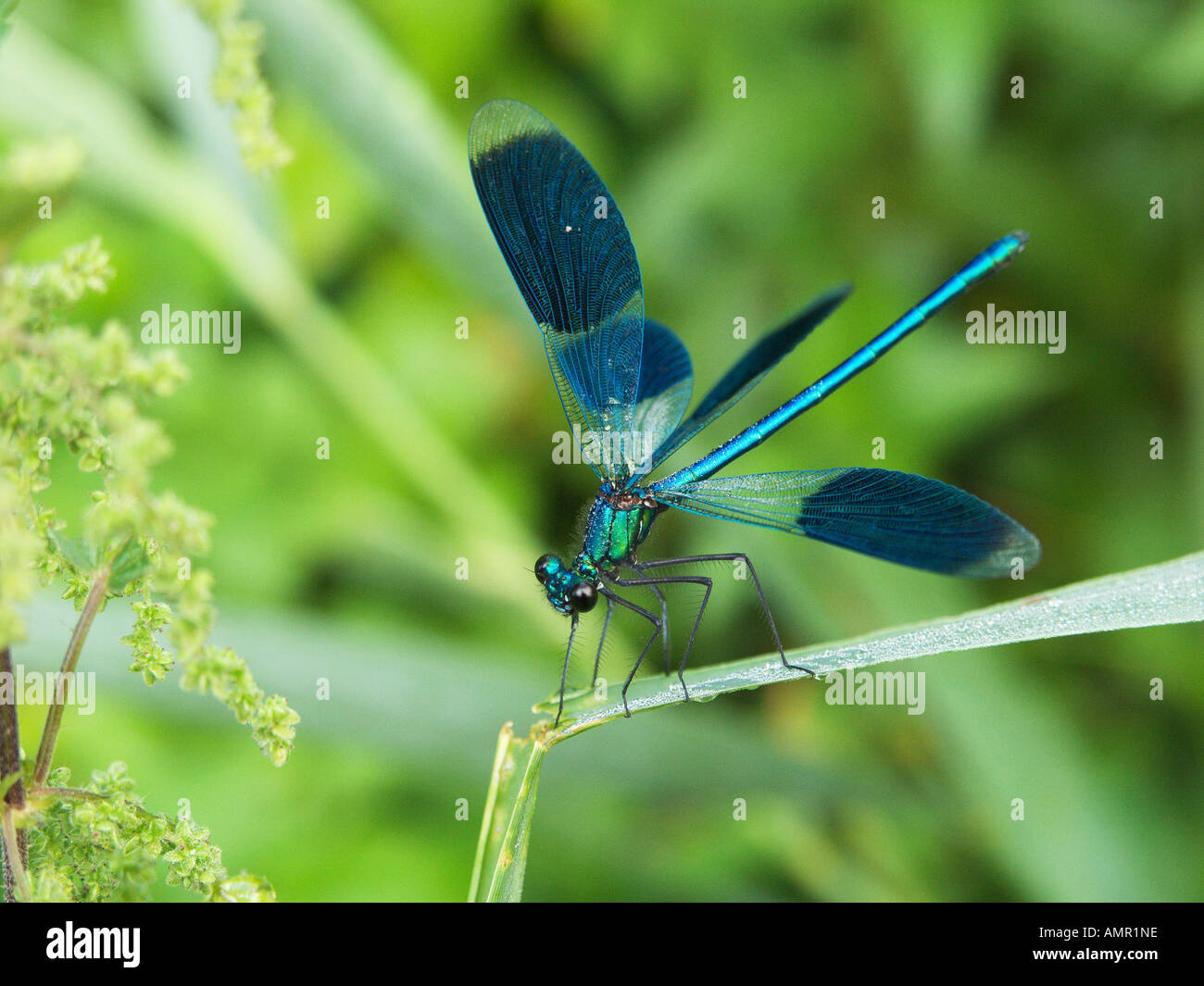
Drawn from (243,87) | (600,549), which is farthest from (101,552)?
(600,549)

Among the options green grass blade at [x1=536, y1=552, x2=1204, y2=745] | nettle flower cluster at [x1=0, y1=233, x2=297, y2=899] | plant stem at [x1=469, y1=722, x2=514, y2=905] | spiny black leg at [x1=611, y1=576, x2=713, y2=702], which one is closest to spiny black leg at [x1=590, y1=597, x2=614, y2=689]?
spiny black leg at [x1=611, y1=576, x2=713, y2=702]

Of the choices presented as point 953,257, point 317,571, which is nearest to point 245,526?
point 317,571

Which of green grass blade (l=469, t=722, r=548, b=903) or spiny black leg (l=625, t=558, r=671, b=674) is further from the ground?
spiny black leg (l=625, t=558, r=671, b=674)

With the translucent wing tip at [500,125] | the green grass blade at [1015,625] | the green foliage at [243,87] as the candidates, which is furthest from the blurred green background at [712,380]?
the green foliage at [243,87]

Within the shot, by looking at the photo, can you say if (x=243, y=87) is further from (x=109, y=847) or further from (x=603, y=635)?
(x=603, y=635)

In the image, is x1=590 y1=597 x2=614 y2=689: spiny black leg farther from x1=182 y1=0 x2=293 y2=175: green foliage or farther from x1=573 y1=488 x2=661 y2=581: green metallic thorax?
x1=182 y1=0 x2=293 y2=175: green foliage
